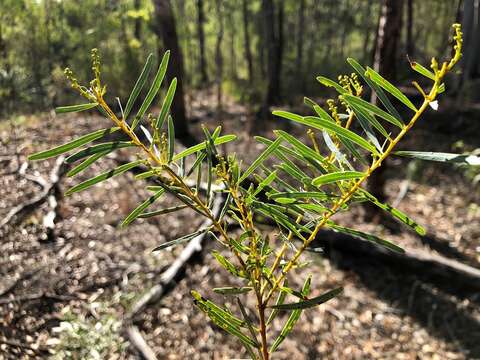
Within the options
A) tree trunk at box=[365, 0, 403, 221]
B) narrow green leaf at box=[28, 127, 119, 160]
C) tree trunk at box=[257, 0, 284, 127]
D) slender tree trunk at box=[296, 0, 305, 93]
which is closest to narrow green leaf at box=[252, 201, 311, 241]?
narrow green leaf at box=[28, 127, 119, 160]

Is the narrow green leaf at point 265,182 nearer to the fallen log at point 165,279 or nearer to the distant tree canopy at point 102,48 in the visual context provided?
the fallen log at point 165,279

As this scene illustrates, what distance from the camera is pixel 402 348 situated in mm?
2873

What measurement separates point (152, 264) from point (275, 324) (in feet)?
3.48

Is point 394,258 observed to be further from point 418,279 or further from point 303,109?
point 303,109

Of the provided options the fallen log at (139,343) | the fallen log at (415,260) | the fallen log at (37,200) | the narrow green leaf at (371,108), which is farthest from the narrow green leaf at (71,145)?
the fallen log at (37,200)

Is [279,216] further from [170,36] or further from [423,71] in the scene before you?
[170,36]

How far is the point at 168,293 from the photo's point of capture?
312cm

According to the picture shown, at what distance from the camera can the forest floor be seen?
8.77 feet

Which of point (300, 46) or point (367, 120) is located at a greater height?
point (367, 120)

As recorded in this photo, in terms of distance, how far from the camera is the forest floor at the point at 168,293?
8.77ft

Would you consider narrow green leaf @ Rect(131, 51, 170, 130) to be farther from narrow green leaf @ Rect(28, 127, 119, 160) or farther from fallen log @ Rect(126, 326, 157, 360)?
fallen log @ Rect(126, 326, 157, 360)

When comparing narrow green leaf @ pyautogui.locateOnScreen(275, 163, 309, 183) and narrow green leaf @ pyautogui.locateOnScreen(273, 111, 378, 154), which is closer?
A: narrow green leaf @ pyautogui.locateOnScreen(273, 111, 378, 154)

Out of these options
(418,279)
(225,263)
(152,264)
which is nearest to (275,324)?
(152,264)

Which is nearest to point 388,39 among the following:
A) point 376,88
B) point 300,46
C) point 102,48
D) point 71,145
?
point 376,88
